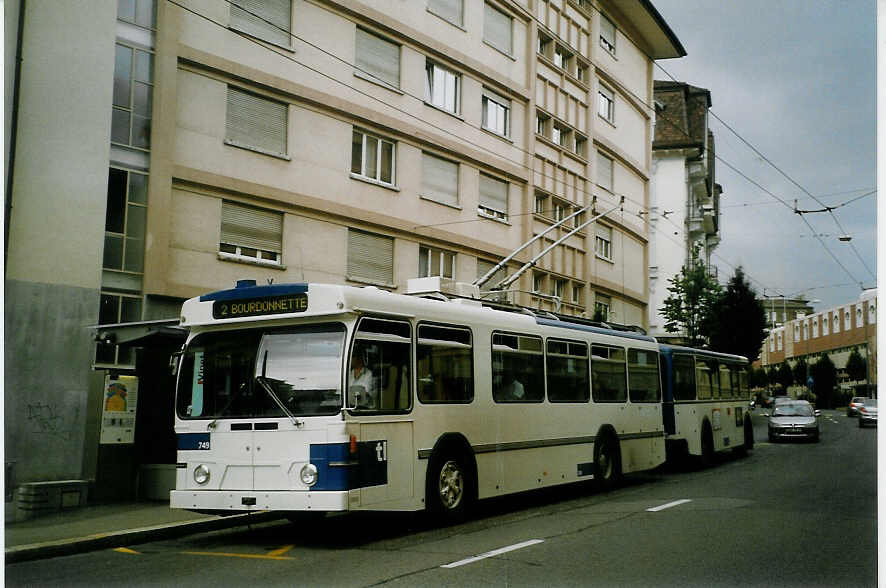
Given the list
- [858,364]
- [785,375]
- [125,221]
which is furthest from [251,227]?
[785,375]

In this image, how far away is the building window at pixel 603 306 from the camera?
15711 mm

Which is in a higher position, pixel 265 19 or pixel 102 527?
pixel 265 19

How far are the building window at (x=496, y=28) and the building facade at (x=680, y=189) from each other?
8.20 ft

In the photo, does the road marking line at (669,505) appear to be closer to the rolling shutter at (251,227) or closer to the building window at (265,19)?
the rolling shutter at (251,227)

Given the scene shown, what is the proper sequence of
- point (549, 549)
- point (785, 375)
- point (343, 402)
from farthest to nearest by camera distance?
point (785, 375), point (343, 402), point (549, 549)

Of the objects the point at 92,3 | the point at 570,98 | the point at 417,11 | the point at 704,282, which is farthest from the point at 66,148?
the point at 704,282

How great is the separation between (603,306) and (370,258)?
435 cm

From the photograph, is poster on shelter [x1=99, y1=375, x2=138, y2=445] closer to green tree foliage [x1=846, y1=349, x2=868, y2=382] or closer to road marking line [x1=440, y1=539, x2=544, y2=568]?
road marking line [x1=440, y1=539, x2=544, y2=568]

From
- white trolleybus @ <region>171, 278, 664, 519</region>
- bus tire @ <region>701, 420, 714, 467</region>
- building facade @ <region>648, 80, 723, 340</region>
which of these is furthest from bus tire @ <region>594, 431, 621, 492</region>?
bus tire @ <region>701, 420, 714, 467</region>

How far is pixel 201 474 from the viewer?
9461mm

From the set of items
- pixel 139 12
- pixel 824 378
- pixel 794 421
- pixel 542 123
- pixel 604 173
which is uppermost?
pixel 139 12

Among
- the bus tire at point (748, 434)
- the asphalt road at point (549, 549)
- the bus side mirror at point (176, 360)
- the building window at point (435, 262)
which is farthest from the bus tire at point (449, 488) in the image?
the bus tire at point (748, 434)

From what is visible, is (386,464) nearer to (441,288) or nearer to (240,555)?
(240,555)

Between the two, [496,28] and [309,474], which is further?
[496,28]
